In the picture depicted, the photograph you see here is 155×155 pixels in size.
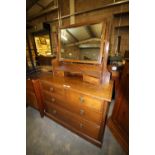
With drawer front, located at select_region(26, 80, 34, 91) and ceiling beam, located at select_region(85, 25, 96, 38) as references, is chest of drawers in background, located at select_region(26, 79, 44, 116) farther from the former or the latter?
ceiling beam, located at select_region(85, 25, 96, 38)

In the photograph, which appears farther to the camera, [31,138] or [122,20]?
[122,20]

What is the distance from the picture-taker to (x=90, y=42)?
1.40 m

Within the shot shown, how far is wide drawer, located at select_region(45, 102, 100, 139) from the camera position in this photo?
1346mm

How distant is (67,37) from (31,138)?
1.81m

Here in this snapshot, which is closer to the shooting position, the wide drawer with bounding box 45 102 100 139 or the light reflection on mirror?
the wide drawer with bounding box 45 102 100 139

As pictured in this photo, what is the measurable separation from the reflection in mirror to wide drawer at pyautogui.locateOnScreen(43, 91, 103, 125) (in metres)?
0.71

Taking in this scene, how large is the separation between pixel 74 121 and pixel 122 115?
2.50 ft

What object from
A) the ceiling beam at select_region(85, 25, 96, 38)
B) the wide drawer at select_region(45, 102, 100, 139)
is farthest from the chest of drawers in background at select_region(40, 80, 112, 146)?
the ceiling beam at select_region(85, 25, 96, 38)

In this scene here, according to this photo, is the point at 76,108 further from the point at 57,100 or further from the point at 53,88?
the point at 53,88

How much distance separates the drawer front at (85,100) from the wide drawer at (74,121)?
283 mm

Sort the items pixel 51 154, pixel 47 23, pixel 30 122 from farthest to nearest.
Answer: pixel 47 23 → pixel 30 122 → pixel 51 154

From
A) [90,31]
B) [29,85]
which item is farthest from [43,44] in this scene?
[90,31]
